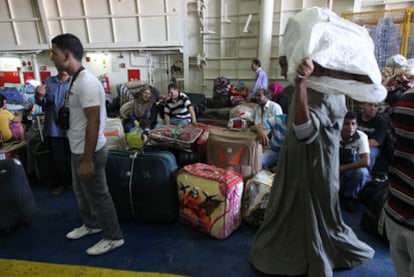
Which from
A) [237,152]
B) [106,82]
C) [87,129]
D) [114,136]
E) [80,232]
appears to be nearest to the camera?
[87,129]

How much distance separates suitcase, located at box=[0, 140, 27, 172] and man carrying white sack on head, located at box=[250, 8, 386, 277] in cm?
275

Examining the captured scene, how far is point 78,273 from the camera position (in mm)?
1786

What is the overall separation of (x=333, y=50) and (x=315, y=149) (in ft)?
1.78

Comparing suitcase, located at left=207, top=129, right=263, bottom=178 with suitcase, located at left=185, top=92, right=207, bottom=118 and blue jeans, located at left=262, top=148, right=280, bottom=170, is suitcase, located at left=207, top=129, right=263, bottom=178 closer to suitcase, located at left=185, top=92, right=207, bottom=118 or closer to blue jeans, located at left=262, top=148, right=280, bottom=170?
blue jeans, located at left=262, top=148, right=280, bottom=170

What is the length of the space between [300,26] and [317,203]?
96 centimetres

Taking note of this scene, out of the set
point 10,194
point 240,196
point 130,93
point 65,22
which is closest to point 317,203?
point 240,196

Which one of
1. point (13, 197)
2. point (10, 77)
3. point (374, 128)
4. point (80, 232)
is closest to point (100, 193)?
point (80, 232)

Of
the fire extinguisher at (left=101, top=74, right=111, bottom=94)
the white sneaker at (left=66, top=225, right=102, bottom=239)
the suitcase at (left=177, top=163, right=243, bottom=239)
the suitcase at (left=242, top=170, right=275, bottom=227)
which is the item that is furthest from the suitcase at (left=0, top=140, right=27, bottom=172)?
the fire extinguisher at (left=101, top=74, right=111, bottom=94)

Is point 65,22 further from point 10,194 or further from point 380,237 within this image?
point 380,237

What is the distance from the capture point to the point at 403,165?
963mm

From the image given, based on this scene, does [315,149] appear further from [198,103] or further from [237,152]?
[198,103]

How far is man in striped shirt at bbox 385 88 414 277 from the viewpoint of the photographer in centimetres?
92

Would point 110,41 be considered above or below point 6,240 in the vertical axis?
above

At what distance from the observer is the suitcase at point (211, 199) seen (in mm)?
2041
